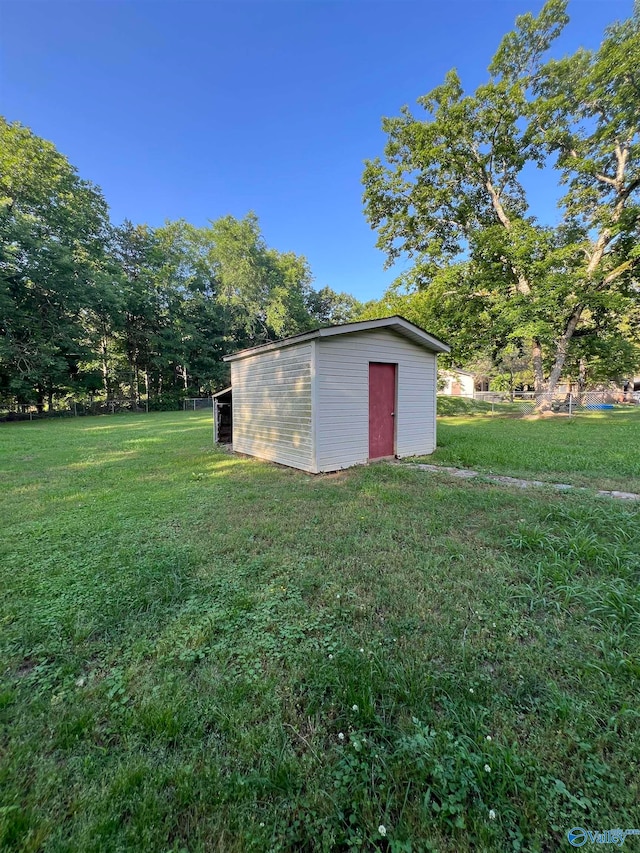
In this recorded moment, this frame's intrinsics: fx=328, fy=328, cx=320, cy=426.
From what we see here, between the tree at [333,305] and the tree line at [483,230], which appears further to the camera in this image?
the tree at [333,305]

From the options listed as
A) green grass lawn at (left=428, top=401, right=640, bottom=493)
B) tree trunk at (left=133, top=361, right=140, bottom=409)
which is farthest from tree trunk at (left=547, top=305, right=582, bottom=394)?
tree trunk at (left=133, top=361, right=140, bottom=409)

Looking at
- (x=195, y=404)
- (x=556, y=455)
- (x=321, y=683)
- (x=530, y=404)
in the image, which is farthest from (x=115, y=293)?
(x=530, y=404)

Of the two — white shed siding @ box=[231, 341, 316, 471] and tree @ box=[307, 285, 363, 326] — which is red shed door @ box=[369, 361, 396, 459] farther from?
tree @ box=[307, 285, 363, 326]

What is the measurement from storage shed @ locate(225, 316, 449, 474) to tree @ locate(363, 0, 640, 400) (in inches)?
343

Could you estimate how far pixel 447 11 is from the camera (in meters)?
8.98

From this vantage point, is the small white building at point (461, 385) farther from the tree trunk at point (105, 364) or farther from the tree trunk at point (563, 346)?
the tree trunk at point (105, 364)

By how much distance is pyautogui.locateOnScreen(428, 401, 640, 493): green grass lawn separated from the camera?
5.34m

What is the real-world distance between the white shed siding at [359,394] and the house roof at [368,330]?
0.14m

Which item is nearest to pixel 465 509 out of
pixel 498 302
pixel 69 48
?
pixel 498 302

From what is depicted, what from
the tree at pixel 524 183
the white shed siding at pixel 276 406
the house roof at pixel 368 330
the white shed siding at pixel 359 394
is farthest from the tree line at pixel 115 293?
the white shed siding at pixel 359 394

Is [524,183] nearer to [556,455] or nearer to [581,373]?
[581,373]

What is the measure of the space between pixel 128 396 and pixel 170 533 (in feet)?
88.5

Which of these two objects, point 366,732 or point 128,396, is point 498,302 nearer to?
point 366,732

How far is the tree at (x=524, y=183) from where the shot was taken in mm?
12797
